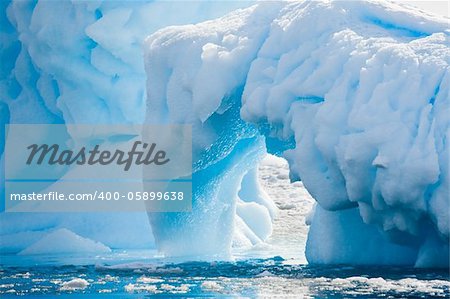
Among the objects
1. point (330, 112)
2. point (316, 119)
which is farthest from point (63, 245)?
point (330, 112)

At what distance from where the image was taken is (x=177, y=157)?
1106 centimetres

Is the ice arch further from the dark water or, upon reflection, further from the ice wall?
the ice wall

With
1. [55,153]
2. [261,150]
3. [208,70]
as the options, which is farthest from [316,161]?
[55,153]

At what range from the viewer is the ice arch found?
328 inches

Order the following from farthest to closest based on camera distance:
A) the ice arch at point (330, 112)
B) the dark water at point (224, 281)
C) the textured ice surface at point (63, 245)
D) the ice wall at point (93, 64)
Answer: the ice wall at point (93, 64) < the textured ice surface at point (63, 245) < the ice arch at point (330, 112) < the dark water at point (224, 281)

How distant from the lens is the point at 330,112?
29.2 feet

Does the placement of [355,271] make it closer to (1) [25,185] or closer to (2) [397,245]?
(2) [397,245]

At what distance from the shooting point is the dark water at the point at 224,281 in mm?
7613

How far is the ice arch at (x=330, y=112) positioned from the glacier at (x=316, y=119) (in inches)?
0.5

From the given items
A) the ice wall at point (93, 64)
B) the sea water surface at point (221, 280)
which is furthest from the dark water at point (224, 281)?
the ice wall at point (93, 64)

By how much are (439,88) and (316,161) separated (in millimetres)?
1372

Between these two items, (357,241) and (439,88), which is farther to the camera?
(357,241)

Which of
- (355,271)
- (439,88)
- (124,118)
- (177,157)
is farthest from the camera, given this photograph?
(124,118)

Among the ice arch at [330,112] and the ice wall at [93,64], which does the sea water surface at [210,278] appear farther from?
the ice wall at [93,64]
